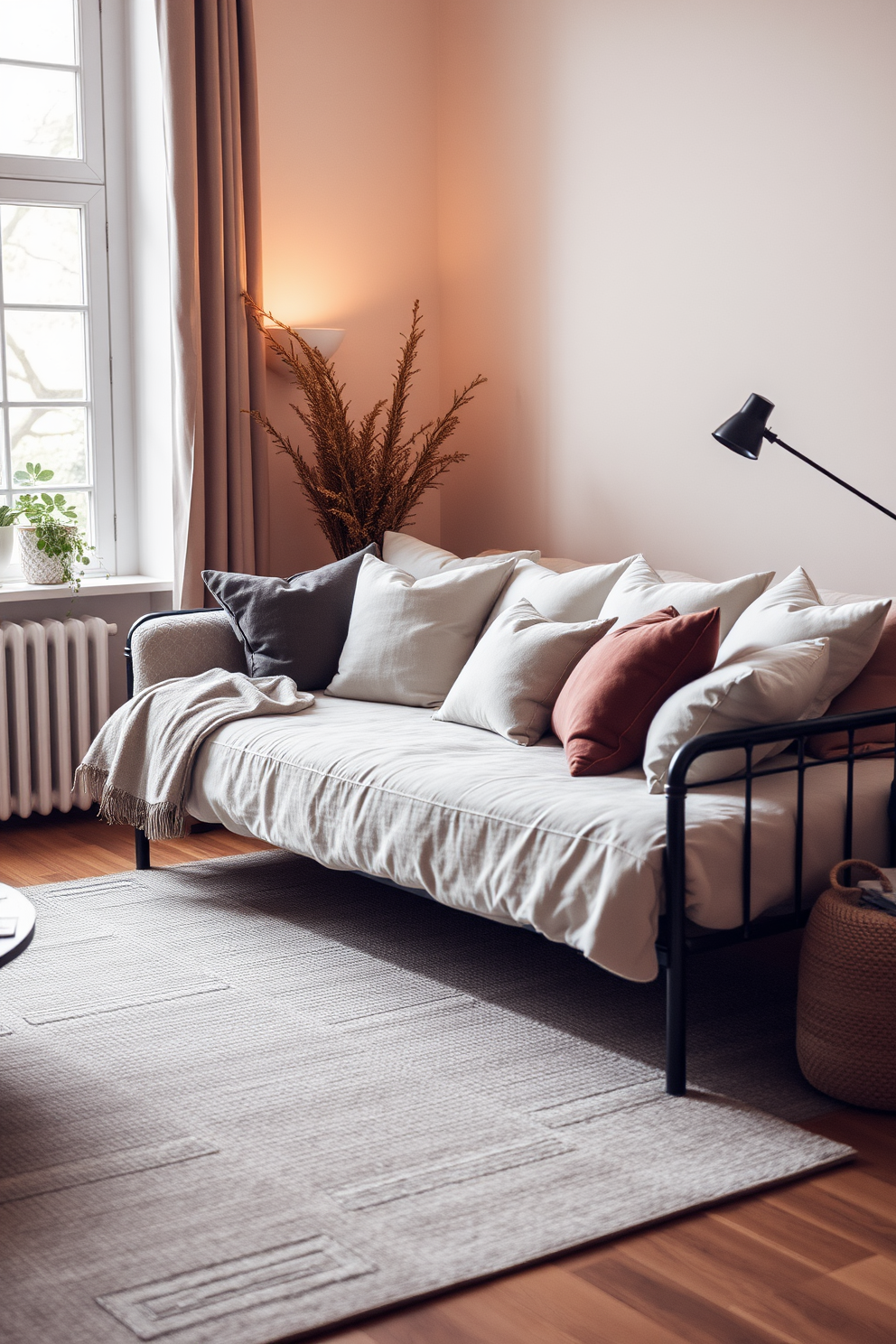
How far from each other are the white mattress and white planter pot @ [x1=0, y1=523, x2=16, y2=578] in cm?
137

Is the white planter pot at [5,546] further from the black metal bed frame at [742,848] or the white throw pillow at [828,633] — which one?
the black metal bed frame at [742,848]

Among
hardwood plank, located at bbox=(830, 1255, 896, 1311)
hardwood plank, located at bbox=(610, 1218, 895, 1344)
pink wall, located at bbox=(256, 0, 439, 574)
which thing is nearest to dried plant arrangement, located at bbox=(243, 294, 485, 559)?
pink wall, located at bbox=(256, 0, 439, 574)

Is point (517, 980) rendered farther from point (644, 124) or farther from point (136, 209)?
point (136, 209)

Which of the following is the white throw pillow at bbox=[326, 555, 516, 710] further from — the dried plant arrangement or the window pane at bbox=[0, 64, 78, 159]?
the window pane at bbox=[0, 64, 78, 159]

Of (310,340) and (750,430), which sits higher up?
(310,340)

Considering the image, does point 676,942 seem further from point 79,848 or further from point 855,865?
point 79,848

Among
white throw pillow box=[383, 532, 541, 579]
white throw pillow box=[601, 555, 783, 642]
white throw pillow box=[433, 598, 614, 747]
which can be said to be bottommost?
white throw pillow box=[433, 598, 614, 747]

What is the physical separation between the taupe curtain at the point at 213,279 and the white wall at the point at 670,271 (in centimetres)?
83

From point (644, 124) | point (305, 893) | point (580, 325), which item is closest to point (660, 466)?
point (580, 325)

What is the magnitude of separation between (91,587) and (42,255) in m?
1.11

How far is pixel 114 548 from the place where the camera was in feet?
16.1

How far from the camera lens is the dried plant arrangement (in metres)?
4.68

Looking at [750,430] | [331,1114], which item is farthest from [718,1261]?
[750,430]

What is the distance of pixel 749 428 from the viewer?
3377 millimetres
